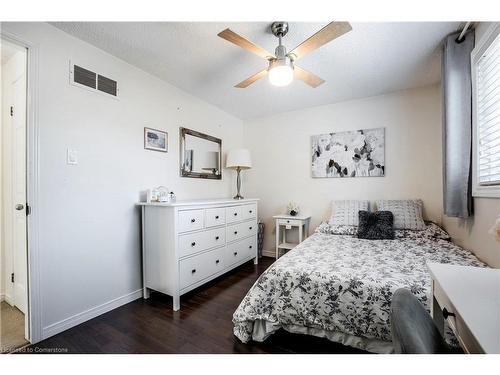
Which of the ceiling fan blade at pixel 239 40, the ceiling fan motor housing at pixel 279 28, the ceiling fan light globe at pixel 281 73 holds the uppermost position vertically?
the ceiling fan motor housing at pixel 279 28

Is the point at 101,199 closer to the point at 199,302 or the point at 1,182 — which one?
the point at 1,182

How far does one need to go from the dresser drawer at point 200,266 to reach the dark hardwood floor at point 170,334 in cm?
21

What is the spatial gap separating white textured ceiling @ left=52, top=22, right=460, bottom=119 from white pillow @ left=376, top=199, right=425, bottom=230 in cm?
140

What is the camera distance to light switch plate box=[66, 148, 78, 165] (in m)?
1.73

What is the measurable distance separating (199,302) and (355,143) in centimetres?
275

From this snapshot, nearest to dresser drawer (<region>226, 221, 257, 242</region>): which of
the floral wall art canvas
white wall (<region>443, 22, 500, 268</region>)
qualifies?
the floral wall art canvas

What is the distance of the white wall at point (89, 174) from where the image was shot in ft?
5.31

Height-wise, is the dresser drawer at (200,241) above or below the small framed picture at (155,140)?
below

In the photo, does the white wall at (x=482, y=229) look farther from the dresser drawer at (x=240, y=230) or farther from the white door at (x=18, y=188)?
the white door at (x=18, y=188)

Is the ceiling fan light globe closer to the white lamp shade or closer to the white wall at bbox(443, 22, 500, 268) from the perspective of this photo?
the white wall at bbox(443, 22, 500, 268)

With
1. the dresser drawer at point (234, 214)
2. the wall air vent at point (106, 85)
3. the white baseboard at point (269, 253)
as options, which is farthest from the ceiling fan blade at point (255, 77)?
the white baseboard at point (269, 253)

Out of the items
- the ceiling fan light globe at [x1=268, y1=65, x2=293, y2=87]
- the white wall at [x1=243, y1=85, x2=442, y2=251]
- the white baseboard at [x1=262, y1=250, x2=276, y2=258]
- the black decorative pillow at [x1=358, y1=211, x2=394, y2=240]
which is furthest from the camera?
the white baseboard at [x1=262, y1=250, x2=276, y2=258]

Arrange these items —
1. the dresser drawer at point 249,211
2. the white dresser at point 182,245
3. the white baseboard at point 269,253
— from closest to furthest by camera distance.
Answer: the white dresser at point 182,245, the dresser drawer at point 249,211, the white baseboard at point 269,253

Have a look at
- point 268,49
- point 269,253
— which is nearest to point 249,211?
point 269,253
